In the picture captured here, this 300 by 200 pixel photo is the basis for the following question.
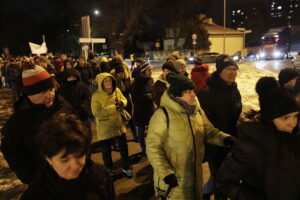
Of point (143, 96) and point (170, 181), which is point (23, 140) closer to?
point (170, 181)

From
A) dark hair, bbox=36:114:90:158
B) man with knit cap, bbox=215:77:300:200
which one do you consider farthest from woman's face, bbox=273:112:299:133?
dark hair, bbox=36:114:90:158

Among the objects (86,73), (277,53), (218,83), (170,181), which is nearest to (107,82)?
(218,83)

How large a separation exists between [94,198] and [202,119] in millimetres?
1591

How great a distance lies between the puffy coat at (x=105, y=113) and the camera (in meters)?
4.43

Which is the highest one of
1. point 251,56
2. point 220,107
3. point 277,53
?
point 277,53

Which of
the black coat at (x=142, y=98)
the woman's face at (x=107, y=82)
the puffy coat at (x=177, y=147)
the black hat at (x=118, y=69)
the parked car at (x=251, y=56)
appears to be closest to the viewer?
the puffy coat at (x=177, y=147)

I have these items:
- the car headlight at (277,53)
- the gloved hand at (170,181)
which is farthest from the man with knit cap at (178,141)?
the car headlight at (277,53)

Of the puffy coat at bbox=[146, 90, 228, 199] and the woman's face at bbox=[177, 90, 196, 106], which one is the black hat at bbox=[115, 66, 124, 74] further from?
the woman's face at bbox=[177, 90, 196, 106]

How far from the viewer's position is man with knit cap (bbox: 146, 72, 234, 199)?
263 centimetres

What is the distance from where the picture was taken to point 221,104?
3.37 meters

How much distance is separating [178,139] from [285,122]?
105 centimetres

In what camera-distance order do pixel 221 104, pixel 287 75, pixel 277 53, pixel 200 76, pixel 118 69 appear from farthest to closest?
pixel 277 53, pixel 118 69, pixel 200 76, pixel 287 75, pixel 221 104

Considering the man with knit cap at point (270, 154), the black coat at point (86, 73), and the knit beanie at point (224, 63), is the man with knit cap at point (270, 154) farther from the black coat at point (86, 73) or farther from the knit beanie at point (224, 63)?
the black coat at point (86, 73)

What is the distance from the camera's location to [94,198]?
1711 millimetres
